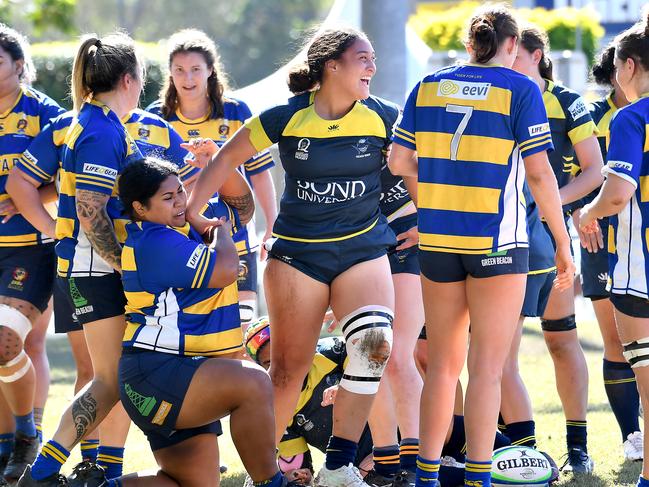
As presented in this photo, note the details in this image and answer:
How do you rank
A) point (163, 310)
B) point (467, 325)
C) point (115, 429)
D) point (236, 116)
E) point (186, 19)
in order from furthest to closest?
point (186, 19), point (236, 116), point (115, 429), point (467, 325), point (163, 310)

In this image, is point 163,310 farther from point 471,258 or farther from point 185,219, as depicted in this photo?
point 471,258

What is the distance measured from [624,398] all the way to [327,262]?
223cm

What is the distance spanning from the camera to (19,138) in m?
6.23

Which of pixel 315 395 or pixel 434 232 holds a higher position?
pixel 434 232

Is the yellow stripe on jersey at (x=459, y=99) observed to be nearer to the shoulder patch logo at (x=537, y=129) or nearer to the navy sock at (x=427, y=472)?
the shoulder patch logo at (x=537, y=129)

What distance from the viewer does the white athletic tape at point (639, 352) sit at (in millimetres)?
5121

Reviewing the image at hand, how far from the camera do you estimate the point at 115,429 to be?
5520mm

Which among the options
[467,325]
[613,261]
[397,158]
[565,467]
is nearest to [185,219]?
[397,158]

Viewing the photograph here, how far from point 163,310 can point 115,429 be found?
100 cm

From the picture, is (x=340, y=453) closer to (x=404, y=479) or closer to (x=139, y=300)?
(x=404, y=479)

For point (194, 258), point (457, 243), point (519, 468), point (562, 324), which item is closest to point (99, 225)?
point (194, 258)

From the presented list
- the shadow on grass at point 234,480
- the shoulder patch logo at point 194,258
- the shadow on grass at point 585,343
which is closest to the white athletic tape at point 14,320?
the shadow on grass at point 234,480

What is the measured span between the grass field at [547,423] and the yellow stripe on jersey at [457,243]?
161 centimetres

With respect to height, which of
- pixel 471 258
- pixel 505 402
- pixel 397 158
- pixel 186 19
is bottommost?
pixel 505 402
